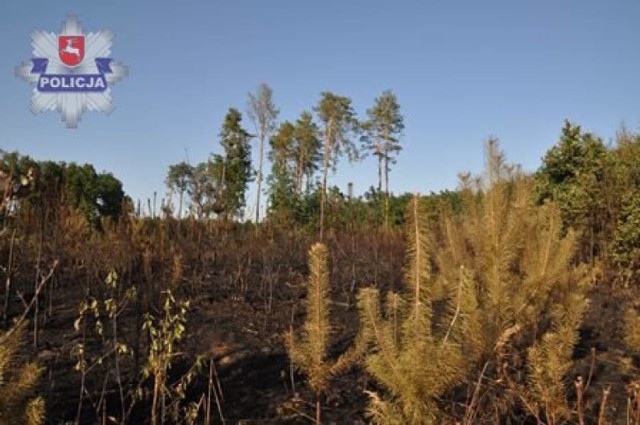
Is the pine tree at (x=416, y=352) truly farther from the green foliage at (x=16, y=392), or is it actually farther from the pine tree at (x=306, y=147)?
the pine tree at (x=306, y=147)

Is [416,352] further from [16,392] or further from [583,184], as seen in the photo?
[583,184]

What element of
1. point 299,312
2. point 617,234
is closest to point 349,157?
point 617,234

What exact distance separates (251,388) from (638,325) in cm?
299

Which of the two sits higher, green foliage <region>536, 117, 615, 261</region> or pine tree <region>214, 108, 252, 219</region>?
pine tree <region>214, 108, 252, 219</region>

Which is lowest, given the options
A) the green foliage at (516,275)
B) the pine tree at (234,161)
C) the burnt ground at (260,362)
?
the burnt ground at (260,362)

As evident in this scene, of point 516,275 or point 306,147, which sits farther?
point 306,147

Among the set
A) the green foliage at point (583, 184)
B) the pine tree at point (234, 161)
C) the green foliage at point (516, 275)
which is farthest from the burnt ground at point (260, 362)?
the pine tree at point (234, 161)

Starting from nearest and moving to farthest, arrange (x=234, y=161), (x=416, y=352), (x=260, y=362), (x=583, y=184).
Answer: (x=416, y=352) < (x=260, y=362) < (x=583, y=184) < (x=234, y=161)

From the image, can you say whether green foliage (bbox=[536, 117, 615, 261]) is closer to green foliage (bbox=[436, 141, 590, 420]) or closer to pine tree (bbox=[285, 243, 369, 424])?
green foliage (bbox=[436, 141, 590, 420])

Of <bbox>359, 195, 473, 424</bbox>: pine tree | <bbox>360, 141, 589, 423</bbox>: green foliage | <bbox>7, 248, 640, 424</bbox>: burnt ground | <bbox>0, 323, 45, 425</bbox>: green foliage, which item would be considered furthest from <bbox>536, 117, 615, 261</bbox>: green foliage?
<bbox>0, 323, 45, 425</bbox>: green foliage

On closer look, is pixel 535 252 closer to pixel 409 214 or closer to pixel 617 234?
pixel 409 214

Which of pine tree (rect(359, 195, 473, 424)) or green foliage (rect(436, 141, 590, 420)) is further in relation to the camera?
green foliage (rect(436, 141, 590, 420))

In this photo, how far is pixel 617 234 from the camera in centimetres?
852

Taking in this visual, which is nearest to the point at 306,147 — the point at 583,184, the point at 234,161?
the point at 234,161
